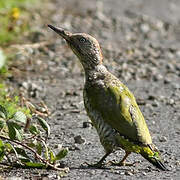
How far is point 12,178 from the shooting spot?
15.9ft

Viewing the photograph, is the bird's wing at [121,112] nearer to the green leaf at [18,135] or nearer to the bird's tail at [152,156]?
the bird's tail at [152,156]

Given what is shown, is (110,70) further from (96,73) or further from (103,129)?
(103,129)

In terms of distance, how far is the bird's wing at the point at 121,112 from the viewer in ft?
16.9

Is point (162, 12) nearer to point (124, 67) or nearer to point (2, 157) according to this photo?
point (124, 67)

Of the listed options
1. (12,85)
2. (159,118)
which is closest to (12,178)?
(159,118)

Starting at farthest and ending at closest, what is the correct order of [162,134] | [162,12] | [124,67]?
[162,12] < [124,67] < [162,134]

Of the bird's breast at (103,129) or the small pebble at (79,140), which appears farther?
the small pebble at (79,140)

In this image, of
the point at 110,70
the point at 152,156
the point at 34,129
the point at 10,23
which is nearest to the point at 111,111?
the point at 152,156

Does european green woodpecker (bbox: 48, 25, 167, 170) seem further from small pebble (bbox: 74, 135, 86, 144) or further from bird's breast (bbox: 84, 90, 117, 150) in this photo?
small pebble (bbox: 74, 135, 86, 144)

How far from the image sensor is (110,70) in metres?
9.07

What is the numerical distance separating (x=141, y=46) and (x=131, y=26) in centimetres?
124

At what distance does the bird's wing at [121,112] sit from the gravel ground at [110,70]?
35 cm

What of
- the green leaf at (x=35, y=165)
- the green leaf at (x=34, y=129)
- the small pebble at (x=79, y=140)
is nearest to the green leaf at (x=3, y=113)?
the green leaf at (x=34, y=129)

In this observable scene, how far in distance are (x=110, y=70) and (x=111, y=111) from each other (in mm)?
3795
